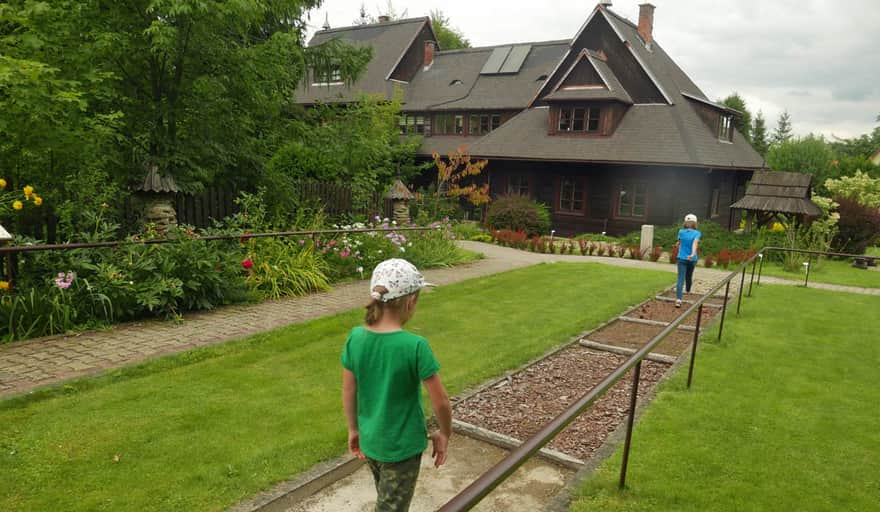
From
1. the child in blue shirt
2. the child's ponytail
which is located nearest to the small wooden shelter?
the child in blue shirt

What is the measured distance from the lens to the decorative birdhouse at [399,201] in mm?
16078

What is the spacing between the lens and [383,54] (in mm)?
33812

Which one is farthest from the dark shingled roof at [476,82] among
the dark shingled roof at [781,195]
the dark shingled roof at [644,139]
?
the dark shingled roof at [781,195]

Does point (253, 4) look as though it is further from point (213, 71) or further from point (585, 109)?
point (585, 109)

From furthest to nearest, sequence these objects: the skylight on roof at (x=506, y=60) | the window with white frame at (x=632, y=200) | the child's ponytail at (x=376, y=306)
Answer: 1. the skylight on roof at (x=506, y=60)
2. the window with white frame at (x=632, y=200)
3. the child's ponytail at (x=376, y=306)

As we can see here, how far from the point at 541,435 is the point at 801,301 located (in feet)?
38.1

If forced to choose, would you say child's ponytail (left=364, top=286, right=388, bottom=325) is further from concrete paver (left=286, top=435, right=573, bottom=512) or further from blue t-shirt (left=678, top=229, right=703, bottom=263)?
blue t-shirt (left=678, top=229, right=703, bottom=263)

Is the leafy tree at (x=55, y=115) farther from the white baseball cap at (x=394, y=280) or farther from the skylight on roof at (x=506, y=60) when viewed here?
the skylight on roof at (x=506, y=60)

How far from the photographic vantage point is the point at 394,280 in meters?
2.59

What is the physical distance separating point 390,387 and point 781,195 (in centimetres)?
2070

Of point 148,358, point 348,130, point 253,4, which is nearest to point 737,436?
point 148,358

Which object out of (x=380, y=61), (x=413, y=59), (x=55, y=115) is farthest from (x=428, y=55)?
(x=55, y=115)

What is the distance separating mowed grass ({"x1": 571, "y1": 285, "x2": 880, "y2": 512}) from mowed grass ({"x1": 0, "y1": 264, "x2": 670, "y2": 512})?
6.53 ft

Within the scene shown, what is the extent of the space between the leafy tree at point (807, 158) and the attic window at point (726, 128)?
38.7 ft
